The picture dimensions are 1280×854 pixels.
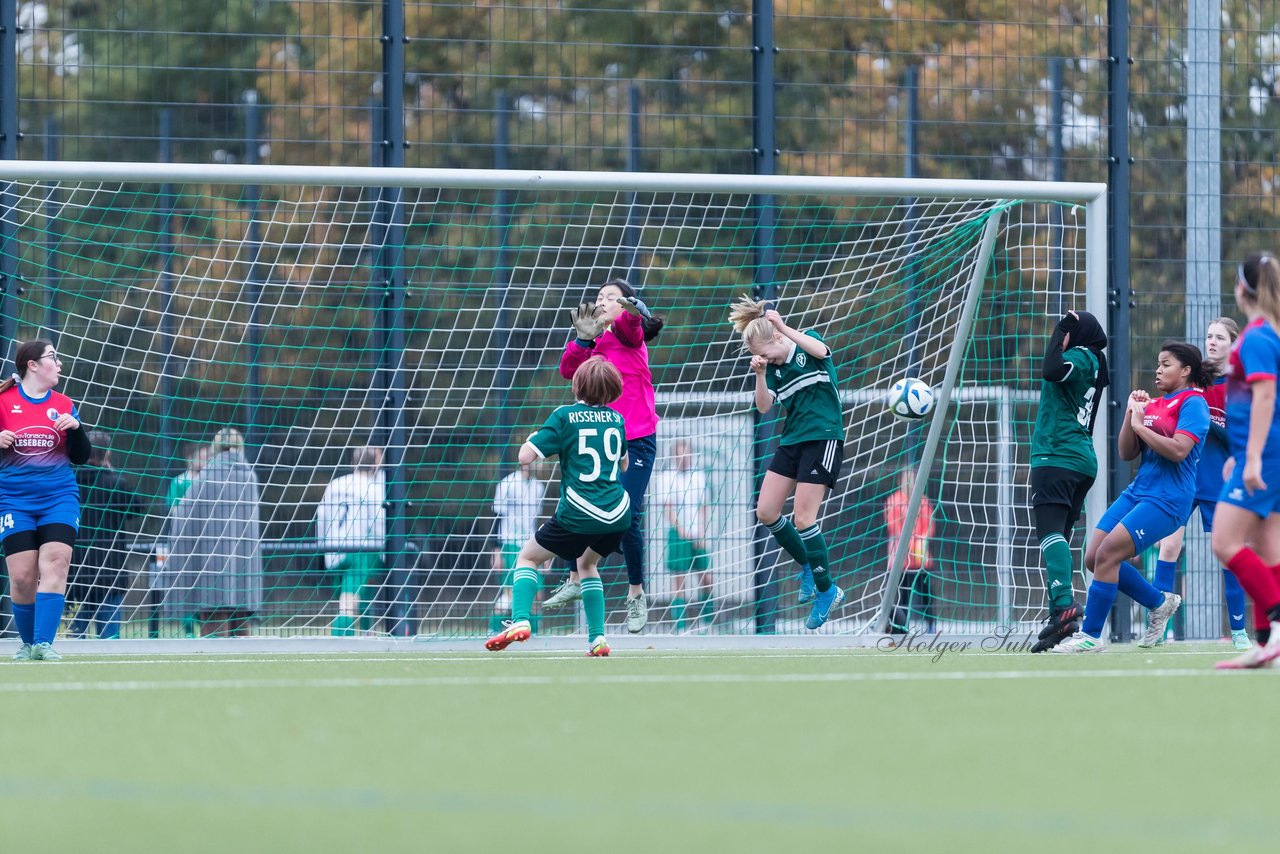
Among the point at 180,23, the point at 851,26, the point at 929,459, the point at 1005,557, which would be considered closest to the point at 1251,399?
the point at 929,459

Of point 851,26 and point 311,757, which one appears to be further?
point 851,26

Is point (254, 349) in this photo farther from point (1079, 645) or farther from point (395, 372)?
point (1079, 645)

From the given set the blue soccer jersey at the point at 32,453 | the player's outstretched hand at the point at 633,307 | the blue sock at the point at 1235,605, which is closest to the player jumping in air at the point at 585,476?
the player's outstretched hand at the point at 633,307

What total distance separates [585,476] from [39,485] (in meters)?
3.08

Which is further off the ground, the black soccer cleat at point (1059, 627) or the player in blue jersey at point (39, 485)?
the player in blue jersey at point (39, 485)

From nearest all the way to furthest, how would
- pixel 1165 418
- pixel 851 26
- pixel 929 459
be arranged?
pixel 1165 418, pixel 929 459, pixel 851 26

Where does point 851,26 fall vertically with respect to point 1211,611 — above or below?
above

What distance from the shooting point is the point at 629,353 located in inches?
383

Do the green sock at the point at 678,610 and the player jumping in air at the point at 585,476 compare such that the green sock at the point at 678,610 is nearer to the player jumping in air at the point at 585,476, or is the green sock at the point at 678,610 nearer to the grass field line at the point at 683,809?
the player jumping in air at the point at 585,476

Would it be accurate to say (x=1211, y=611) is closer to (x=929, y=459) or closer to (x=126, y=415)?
(x=929, y=459)

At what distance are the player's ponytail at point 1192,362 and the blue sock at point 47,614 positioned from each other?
6.13 m

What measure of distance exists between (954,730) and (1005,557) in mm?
7296

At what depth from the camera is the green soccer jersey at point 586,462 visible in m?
8.24

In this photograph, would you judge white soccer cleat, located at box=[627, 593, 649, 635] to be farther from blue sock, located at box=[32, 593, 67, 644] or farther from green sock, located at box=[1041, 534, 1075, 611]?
blue sock, located at box=[32, 593, 67, 644]
